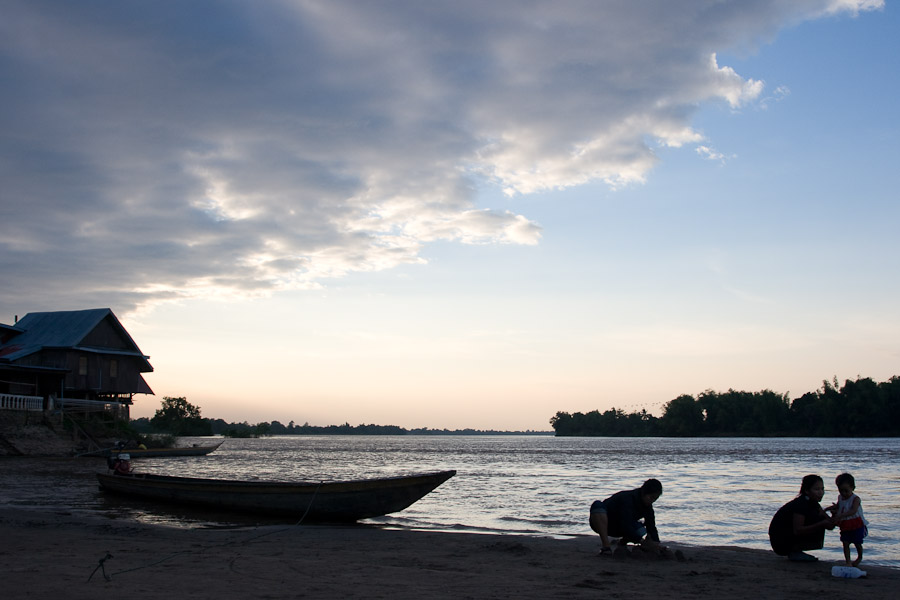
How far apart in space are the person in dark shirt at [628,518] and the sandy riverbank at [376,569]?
0.30 metres

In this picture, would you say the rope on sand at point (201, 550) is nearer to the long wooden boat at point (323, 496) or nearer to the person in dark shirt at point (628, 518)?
the long wooden boat at point (323, 496)

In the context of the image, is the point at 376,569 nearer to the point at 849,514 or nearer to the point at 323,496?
the point at 323,496

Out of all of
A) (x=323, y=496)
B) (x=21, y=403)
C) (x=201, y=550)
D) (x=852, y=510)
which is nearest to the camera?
(x=852, y=510)

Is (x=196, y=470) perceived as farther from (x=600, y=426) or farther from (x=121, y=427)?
(x=600, y=426)

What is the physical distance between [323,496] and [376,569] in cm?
672

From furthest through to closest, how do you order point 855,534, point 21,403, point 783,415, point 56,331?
1. point 783,415
2. point 56,331
3. point 21,403
4. point 855,534

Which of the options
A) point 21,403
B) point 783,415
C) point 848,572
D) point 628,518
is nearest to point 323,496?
point 628,518

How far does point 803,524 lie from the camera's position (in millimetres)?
10250

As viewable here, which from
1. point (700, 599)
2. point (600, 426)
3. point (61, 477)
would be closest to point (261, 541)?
point (700, 599)

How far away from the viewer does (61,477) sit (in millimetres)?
28516

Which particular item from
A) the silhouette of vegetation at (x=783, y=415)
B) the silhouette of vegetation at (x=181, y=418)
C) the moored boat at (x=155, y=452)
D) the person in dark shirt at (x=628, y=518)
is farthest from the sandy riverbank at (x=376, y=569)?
the silhouette of vegetation at (x=783, y=415)

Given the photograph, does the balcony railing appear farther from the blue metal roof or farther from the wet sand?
the wet sand

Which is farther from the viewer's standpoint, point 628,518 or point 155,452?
point 155,452

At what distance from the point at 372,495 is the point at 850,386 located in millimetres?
146823
